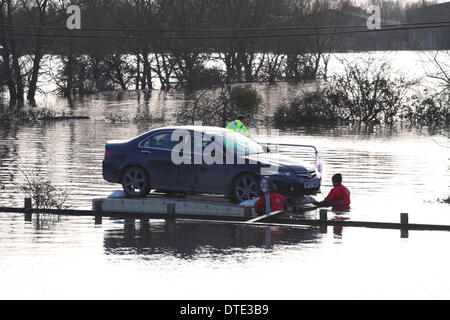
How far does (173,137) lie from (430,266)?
8.14 metres

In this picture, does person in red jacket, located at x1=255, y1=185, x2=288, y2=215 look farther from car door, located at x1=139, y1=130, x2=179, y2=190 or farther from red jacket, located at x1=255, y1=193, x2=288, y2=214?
car door, located at x1=139, y1=130, x2=179, y2=190

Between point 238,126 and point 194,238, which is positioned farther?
point 238,126

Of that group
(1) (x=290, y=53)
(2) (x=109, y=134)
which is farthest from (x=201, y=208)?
(1) (x=290, y=53)

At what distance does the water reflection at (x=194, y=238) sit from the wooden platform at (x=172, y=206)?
80cm

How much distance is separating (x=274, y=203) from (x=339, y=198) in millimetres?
2085

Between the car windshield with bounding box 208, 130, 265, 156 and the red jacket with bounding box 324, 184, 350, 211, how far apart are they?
73.2 inches

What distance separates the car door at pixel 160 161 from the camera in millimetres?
21078

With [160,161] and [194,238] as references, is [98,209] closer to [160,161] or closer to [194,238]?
[160,161]

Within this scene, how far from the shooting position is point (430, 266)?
14.6 m

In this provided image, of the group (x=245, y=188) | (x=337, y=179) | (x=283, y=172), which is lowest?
(x=245, y=188)

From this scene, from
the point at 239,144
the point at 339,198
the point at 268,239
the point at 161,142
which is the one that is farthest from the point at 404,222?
the point at 161,142

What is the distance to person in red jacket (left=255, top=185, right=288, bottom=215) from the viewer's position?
1952 cm

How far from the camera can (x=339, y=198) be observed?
69.5 ft

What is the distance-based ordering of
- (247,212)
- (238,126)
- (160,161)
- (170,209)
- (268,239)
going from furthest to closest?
(238,126) < (160,161) < (170,209) < (247,212) < (268,239)
